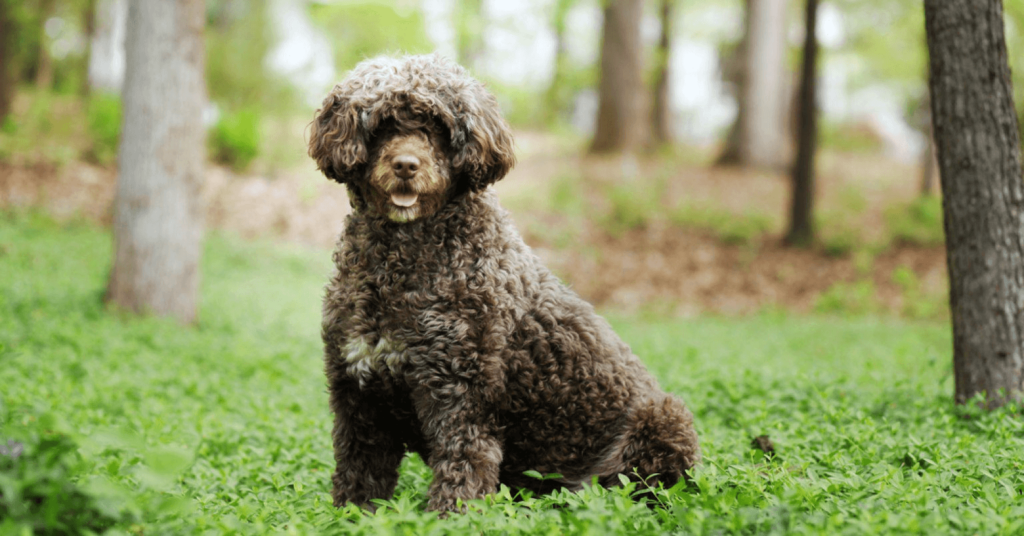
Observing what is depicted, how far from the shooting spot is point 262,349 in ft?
26.9

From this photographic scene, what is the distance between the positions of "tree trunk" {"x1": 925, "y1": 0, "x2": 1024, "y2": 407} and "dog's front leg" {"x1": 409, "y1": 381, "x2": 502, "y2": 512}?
136 inches

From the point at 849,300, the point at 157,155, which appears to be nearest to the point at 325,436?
the point at 157,155

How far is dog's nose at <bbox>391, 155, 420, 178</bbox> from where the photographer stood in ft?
11.1

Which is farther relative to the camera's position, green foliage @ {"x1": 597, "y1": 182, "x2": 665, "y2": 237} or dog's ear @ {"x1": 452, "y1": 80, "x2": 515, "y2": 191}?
green foliage @ {"x1": 597, "y1": 182, "x2": 665, "y2": 237}

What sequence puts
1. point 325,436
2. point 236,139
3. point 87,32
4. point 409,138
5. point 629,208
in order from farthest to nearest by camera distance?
point 87,32, point 236,139, point 629,208, point 325,436, point 409,138

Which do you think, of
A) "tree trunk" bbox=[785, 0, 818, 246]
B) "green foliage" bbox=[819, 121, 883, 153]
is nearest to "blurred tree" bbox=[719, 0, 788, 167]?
"tree trunk" bbox=[785, 0, 818, 246]

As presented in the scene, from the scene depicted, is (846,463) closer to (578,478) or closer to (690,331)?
(578,478)

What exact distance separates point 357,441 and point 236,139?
637 inches

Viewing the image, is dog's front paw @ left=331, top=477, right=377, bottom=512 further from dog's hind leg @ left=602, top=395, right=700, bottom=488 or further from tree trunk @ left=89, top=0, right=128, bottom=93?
tree trunk @ left=89, top=0, right=128, bottom=93

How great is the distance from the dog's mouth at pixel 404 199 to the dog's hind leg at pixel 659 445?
157 centimetres

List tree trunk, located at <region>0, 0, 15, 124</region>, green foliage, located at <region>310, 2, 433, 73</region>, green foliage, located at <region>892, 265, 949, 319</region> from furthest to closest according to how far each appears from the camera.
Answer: green foliage, located at <region>310, 2, 433, 73</region>
tree trunk, located at <region>0, 0, 15, 124</region>
green foliage, located at <region>892, 265, 949, 319</region>

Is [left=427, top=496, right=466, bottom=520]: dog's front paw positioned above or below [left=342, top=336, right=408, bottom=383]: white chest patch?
below

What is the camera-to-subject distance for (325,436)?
5.17 metres

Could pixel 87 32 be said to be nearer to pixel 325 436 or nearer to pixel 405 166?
pixel 325 436
